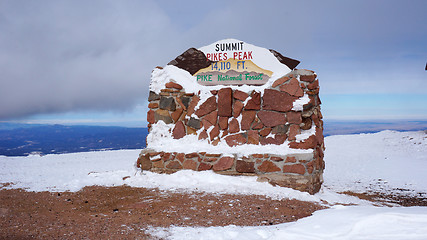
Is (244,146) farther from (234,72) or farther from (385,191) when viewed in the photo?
(385,191)

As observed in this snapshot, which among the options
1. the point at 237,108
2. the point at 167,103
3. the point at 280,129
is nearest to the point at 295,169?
the point at 280,129

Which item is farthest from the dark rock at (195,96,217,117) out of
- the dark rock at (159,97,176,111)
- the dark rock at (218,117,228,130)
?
the dark rock at (159,97,176,111)

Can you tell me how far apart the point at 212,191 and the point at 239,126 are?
1631mm

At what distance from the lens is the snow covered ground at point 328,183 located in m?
3.43

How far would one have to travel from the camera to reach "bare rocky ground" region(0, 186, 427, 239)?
13.1 feet

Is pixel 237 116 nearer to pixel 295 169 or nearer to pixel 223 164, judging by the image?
pixel 223 164

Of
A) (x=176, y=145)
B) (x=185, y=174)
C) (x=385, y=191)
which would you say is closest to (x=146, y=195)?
(x=185, y=174)

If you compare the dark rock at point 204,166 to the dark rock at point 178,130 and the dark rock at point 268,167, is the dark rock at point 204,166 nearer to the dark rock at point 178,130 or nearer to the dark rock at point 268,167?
the dark rock at point 178,130

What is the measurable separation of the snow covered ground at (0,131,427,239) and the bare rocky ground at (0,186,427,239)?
0.34 meters

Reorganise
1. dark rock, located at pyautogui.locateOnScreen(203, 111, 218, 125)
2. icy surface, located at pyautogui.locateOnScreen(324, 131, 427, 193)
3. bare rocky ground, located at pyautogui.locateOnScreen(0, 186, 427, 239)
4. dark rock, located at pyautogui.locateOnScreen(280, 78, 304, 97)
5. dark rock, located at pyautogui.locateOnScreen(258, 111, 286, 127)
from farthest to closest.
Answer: icy surface, located at pyautogui.locateOnScreen(324, 131, 427, 193)
dark rock, located at pyautogui.locateOnScreen(203, 111, 218, 125)
dark rock, located at pyautogui.locateOnScreen(258, 111, 286, 127)
dark rock, located at pyautogui.locateOnScreen(280, 78, 304, 97)
bare rocky ground, located at pyautogui.locateOnScreen(0, 186, 427, 239)

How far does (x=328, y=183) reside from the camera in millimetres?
9094

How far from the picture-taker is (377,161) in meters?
13.7

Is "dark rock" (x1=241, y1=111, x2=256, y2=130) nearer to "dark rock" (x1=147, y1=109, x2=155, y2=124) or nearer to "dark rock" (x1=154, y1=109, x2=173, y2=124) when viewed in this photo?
"dark rock" (x1=154, y1=109, x2=173, y2=124)

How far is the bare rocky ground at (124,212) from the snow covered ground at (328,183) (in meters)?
0.34
